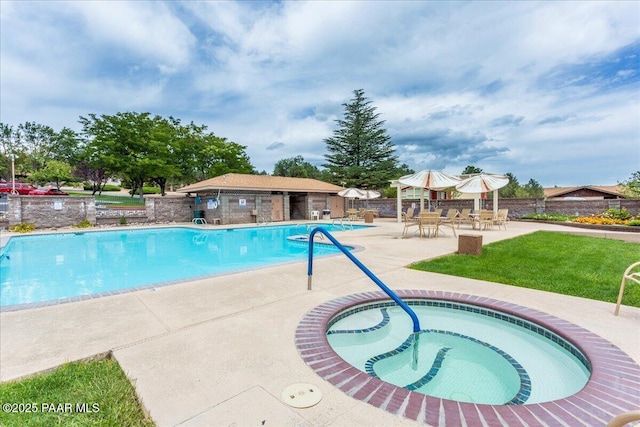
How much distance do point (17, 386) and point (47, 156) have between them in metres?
56.1

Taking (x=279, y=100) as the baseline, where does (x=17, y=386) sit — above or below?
below

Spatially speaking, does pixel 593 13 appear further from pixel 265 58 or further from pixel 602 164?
pixel 265 58

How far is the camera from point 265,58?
1589 cm

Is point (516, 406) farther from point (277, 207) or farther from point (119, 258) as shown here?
point (277, 207)

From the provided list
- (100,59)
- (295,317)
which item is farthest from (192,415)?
(100,59)

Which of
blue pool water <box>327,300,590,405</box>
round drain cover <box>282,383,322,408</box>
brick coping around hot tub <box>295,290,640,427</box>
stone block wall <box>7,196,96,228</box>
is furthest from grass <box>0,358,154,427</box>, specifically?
stone block wall <box>7,196,96,228</box>

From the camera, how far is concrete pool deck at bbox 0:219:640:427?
1.99m

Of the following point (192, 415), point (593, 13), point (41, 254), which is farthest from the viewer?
point (41, 254)

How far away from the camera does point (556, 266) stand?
6.25 metres

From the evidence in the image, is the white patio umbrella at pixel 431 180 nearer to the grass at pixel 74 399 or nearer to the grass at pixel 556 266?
the grass at pixel 556 266

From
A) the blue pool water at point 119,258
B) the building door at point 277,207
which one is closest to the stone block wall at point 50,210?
the blue pool water at point 119,258

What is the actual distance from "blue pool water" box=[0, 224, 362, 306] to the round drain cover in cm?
440

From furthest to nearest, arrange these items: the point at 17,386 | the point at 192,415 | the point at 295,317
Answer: the point at 295,317, the point at 17,386, the point at 192,415

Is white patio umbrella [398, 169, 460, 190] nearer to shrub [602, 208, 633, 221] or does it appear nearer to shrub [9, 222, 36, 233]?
shrub [602, 208, 633, 221]
